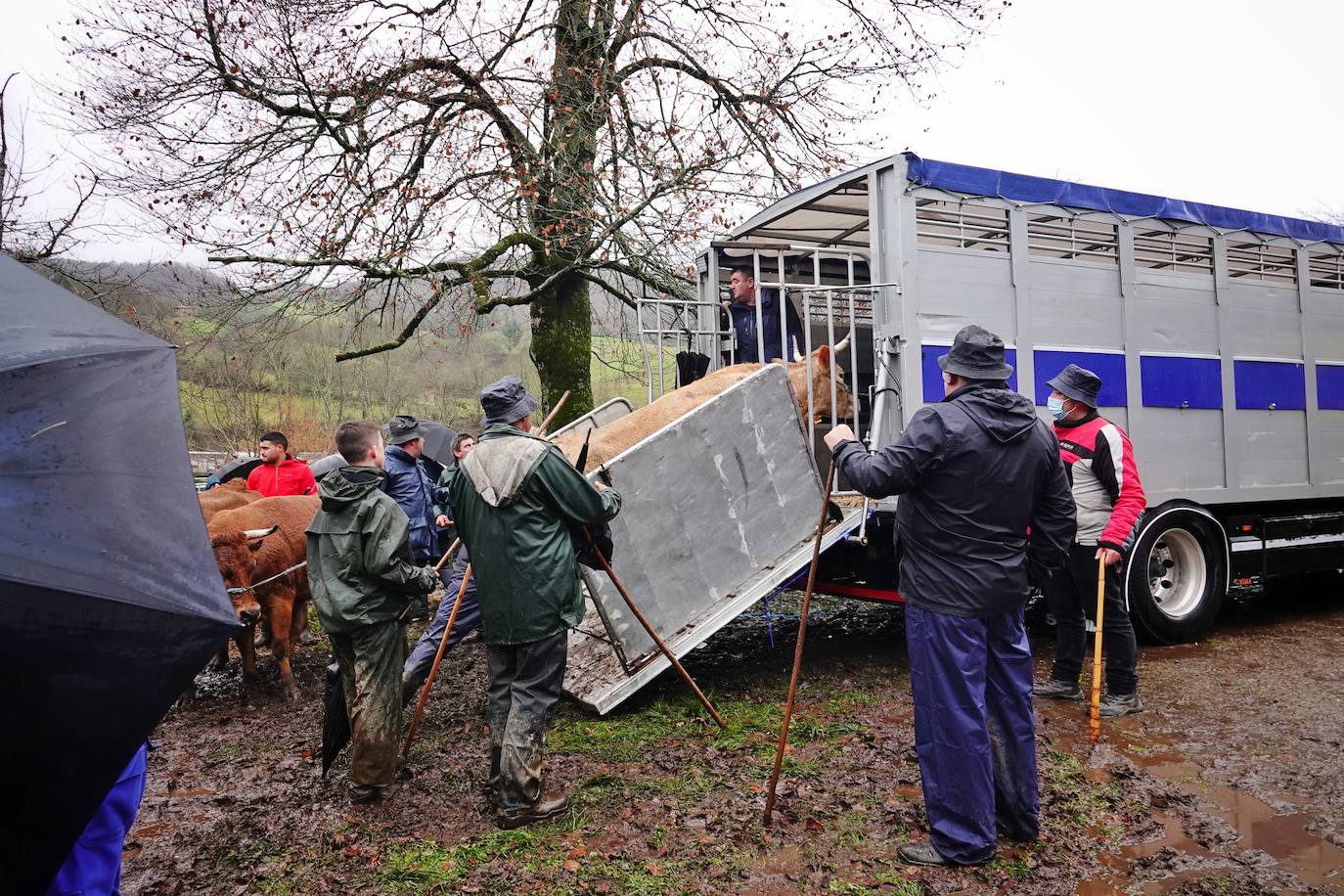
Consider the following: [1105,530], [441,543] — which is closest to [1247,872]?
[1105,530]

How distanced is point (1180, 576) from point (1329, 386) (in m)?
2.54

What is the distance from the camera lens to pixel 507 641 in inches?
150

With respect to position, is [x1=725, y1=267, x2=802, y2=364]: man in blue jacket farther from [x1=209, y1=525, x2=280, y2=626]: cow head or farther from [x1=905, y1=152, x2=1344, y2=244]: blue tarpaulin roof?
[x1=209, y1=525, x2=280, y2=626]: cow head

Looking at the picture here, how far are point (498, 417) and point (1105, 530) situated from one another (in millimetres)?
3468

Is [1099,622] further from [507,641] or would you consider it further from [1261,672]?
[507,641]

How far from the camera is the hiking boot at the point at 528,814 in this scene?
148 inches

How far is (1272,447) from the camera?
730 centimetres

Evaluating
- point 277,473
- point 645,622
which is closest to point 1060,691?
point 645,622

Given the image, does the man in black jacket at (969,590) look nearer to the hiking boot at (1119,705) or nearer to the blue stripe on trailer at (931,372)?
the hiking boot at (1119,705)

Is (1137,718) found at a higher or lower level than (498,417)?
lower

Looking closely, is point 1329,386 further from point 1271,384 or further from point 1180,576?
point 1180,576

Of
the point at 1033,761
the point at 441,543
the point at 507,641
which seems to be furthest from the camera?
the point at 441,543

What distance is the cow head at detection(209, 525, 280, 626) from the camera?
5672 millimetres

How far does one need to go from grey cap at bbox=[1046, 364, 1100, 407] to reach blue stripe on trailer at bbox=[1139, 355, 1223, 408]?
5.80ft
